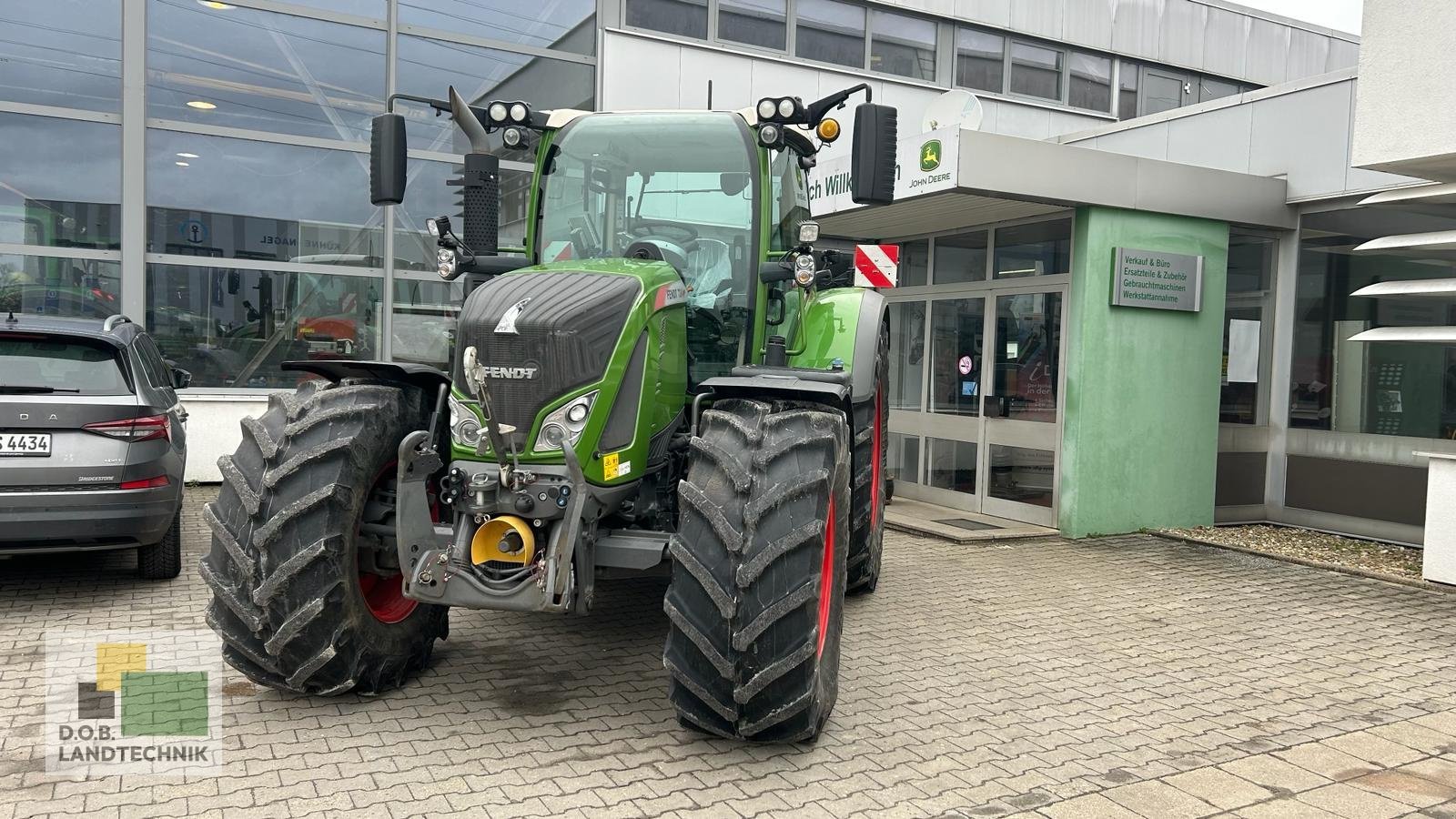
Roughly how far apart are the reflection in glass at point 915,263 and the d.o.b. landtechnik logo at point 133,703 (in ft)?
25.7

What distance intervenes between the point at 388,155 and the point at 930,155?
4.88m

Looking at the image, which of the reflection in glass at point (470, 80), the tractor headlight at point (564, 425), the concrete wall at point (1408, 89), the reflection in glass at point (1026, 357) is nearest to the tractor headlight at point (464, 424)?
the tractor headlight at point (564, 425)

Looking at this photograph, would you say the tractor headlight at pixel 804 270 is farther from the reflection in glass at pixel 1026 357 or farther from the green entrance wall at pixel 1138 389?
the reflection in glass at pixel 1026 357

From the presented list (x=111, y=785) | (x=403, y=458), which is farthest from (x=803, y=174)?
(x=111, y=785)

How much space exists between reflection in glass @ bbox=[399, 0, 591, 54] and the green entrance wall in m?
6.24

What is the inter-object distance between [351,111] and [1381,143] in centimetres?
953

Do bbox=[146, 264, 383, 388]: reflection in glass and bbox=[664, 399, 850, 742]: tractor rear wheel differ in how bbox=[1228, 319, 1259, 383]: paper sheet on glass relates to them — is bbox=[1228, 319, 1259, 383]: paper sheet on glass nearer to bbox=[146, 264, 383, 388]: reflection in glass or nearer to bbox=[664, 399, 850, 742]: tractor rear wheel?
bbox=[664, 399, 850, 742]: tractor rear wheel

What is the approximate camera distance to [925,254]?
1104 centimetres

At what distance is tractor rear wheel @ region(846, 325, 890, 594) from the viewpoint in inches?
240

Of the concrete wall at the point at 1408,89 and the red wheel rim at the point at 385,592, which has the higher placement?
the concrete wall at the point at 1408,89

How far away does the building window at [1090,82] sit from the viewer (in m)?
15.8

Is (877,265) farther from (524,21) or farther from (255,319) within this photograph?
(255,319)

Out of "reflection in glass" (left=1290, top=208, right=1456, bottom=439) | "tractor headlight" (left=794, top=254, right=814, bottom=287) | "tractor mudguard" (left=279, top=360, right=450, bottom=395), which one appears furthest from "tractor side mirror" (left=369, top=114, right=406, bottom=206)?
"reflection in glass" (left=1290, top=208, right=1456, bottom=439)

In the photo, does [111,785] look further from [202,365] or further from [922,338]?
[922,338]
